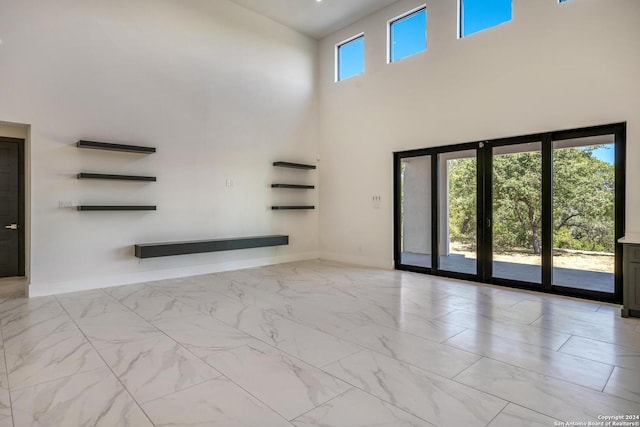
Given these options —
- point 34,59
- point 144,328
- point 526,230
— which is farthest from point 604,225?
point 34,59

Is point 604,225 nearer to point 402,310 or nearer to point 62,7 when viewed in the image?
point 402,310

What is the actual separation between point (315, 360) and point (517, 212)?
12.7 ft

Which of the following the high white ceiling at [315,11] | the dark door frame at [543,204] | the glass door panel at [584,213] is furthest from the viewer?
the high white ceiling at [315,11]

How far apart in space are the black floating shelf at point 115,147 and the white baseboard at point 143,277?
1.86 m

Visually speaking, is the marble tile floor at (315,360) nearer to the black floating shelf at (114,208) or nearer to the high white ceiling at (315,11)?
the black floating shelf at (114,208)

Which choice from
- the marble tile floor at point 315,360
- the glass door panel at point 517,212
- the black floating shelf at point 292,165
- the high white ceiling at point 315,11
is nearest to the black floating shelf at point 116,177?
the marble tile floor at point 315,360

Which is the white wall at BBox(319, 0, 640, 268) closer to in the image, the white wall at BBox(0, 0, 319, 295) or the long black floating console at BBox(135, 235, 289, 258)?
the white wall at BBox(0, 0, 319, 295)

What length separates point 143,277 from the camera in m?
5.52

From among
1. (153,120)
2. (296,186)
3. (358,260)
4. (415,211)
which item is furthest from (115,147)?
(415,211)

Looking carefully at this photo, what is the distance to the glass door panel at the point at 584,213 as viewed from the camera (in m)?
4.35

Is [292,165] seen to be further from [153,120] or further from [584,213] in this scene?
[584,213]

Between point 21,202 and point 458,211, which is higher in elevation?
point 21,202

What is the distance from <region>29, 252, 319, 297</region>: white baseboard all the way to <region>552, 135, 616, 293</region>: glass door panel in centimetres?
479

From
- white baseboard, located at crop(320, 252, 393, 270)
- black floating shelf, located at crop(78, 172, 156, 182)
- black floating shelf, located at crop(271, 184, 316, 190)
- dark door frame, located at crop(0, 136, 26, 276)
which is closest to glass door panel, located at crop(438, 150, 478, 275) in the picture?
white baseboard, located at crop(320, 252, 393, 270)
